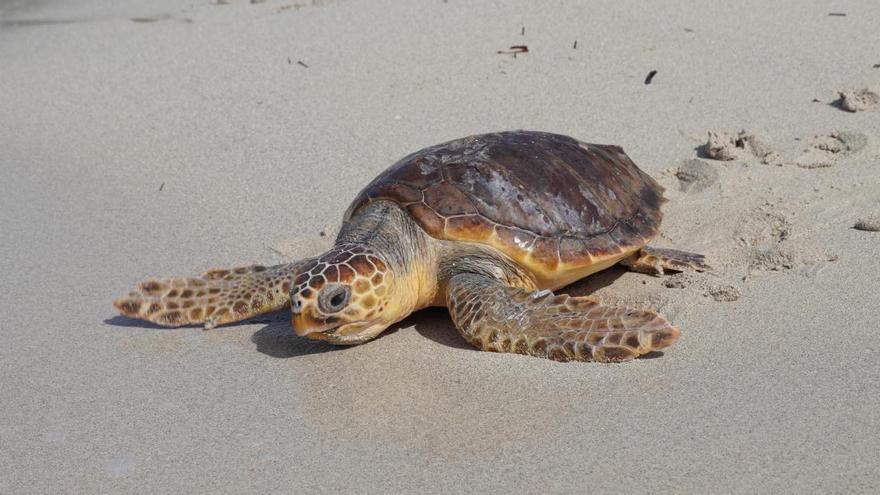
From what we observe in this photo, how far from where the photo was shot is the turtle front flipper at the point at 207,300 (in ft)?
10.3

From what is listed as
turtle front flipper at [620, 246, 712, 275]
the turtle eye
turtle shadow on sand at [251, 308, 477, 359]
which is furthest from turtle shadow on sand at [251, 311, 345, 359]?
turtle front flipper at [620, 246, 712, 275]

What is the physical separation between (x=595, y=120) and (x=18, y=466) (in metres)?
3.18

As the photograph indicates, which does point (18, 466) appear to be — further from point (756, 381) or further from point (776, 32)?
point (776, 32)

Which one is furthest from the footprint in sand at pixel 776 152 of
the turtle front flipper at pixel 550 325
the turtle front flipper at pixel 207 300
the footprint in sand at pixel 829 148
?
the turtle front flipper at pixel 207 300

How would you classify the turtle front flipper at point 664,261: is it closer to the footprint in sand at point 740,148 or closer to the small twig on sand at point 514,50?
the footprint in sand at point 740,148

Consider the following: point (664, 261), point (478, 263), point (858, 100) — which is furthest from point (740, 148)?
point (478, 263)

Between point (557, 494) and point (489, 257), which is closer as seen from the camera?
point (557, 494)

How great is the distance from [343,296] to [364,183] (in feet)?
5.07

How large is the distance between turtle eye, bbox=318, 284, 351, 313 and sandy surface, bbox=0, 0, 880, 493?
0.20 metres

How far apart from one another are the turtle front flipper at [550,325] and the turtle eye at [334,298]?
14.6 inches

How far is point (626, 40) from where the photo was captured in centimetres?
530

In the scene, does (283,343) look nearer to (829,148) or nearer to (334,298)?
(334,298)

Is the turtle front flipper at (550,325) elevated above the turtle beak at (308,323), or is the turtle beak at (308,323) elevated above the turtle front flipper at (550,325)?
the turtle beak at (308,323)

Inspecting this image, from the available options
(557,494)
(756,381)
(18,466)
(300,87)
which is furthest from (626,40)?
(18,466)
